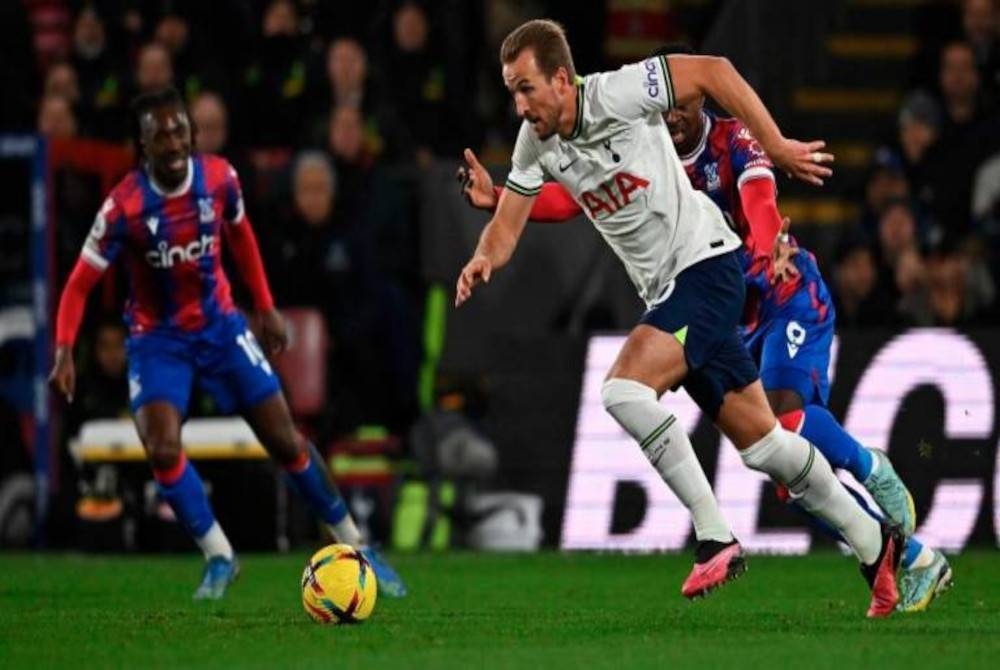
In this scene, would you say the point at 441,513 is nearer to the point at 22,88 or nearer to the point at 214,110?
the point at 214,110

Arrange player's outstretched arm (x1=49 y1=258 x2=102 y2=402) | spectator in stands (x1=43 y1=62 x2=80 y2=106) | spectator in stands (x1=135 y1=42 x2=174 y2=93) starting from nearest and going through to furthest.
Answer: player's outstretched arm (x1=49 y1=258 x2=102 y2=402) < spectator in stands (x1=135 y1=42 x2=174 y2=93) < spectator in stands (x1=43 y1=62 x2=80 y2=106)

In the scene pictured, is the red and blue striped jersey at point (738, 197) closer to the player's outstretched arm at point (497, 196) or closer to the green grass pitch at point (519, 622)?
the player's outstretched arm at point (497, 196)

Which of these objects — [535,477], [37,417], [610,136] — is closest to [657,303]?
[610,136]

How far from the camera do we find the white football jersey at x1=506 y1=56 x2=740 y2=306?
8.98 m

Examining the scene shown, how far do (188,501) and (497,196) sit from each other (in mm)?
2650

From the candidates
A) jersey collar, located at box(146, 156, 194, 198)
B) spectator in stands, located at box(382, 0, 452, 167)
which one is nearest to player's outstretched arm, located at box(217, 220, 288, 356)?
jersey collar, located at box(146, 156, 194, 198)

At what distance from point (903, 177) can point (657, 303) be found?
309 inches

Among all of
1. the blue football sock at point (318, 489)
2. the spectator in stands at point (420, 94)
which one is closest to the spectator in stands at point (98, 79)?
the spectator in stands at point (420, 94)

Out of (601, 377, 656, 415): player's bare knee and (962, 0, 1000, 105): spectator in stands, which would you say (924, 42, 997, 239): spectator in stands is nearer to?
(962, 0, 1000, 105): spectator in stands

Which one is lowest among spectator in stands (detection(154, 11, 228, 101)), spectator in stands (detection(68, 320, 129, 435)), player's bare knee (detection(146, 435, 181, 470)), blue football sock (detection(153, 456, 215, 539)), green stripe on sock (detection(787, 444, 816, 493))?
spectator in stands (detection(68, 320, 129, 435))

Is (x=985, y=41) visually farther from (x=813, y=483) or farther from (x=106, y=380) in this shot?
(x=813, y=483)

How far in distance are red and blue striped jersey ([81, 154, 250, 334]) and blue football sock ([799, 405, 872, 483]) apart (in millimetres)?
2972

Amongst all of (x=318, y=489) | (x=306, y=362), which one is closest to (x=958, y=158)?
(x=306, y=362)

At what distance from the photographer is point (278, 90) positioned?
18359 mm
